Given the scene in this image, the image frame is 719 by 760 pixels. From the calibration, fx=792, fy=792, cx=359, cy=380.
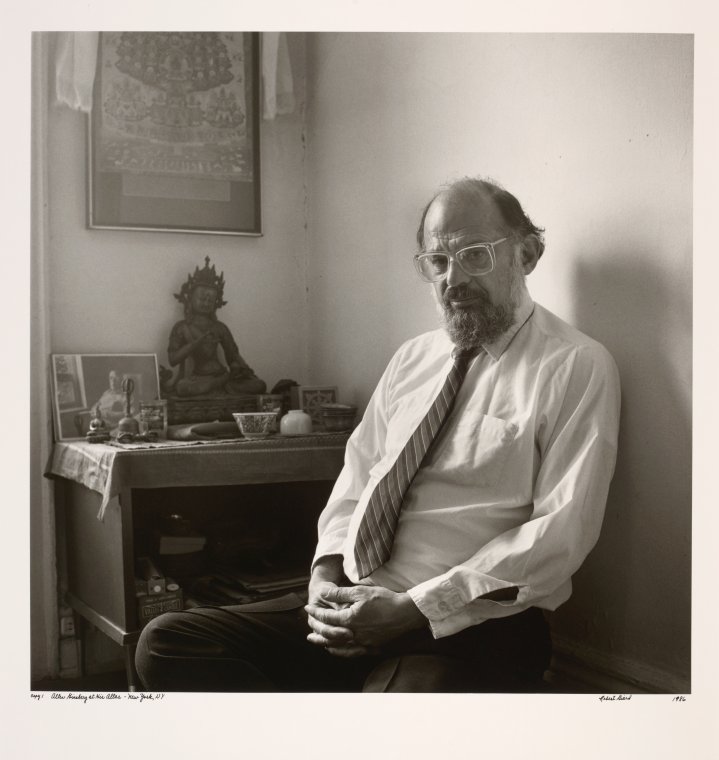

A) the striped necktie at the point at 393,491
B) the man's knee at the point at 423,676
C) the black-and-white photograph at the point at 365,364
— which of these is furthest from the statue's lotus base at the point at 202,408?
the man's knee at the point at 423,676

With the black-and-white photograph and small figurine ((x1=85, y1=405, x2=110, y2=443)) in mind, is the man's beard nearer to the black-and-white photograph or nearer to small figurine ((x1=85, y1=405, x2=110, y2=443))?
the black-and-white photograph

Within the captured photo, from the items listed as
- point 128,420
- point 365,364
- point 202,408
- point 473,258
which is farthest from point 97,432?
point 473,258

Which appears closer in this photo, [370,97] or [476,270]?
[476,270]

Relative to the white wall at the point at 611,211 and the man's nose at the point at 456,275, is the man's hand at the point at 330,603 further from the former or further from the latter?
the man's nose at the point at 456,275

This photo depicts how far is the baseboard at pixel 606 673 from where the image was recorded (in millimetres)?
1383

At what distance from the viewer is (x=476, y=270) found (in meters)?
1.50

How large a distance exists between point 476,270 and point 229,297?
3.67 feet

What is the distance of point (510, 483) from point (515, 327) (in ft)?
1.00

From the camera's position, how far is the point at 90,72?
206cm

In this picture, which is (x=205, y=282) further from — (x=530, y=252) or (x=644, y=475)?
(x=644, y=475)
